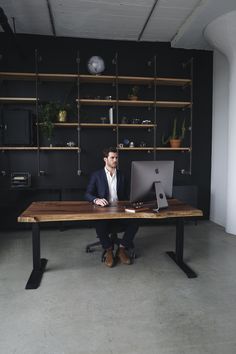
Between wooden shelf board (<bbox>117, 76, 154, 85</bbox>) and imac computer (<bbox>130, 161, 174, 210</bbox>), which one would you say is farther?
wooden shelf board (<bbox>117, 76, 154, 85</bbox>)

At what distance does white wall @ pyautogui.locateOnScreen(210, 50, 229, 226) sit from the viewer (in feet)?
14.7

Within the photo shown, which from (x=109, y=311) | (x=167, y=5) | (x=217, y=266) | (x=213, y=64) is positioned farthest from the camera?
(x=213, y=64)

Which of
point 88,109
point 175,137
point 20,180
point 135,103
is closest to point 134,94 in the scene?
point 135,103

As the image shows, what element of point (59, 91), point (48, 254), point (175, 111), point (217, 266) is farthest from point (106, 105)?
point (217, 266)

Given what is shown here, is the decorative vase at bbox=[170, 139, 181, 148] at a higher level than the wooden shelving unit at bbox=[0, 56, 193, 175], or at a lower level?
lower

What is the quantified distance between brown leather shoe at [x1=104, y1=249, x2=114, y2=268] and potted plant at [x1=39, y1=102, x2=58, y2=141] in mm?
2140

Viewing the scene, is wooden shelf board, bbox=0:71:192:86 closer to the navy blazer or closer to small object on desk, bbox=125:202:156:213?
the navy blazer

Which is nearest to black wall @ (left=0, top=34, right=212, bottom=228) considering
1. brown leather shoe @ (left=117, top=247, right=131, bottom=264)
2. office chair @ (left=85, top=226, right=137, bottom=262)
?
office chair @ (left=85, top=226, right=137, bottom=262)

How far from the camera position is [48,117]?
13.3 feet

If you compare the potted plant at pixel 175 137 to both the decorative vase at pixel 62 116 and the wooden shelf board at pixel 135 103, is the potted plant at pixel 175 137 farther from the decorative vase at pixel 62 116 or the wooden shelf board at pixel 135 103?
the decorative vase at pixel 62 116

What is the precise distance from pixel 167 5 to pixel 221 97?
5.89 feet

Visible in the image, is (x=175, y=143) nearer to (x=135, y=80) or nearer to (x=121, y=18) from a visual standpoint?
(x=135, y=80)

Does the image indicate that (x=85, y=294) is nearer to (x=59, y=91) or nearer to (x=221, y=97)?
(x=59, y=91)

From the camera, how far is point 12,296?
2270 mm
